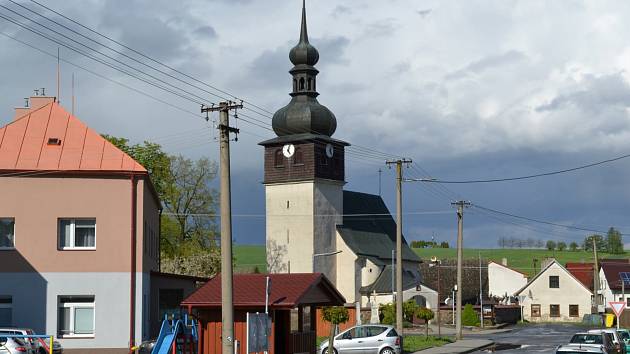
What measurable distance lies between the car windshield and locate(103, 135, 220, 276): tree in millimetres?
36776

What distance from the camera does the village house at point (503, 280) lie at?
11062 cm

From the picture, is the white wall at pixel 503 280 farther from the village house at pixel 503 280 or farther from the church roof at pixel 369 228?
the church roof at pixel 369 228

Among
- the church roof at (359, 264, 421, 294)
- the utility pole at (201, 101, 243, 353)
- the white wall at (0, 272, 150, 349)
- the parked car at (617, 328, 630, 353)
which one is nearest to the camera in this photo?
the utility pole at (201, 101, 243, 353)

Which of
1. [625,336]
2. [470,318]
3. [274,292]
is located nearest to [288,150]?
[470,318]

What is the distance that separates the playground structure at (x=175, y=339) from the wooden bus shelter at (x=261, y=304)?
729 mm

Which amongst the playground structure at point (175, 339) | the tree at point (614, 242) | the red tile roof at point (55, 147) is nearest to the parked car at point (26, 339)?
the playground structure at point (175, 339)

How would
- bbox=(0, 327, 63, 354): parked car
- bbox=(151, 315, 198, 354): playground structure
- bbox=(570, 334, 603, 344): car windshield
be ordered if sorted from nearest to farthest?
1. bbox=(151, 315, 198, 354): playground structure
2. bbox=(0, 327, 63, 354): parked car
3. bbox=(570, 334, 603, 344): car windshield

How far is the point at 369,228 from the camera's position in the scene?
309ft

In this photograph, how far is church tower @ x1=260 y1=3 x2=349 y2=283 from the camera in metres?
81.3

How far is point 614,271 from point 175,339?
7873 centimetres

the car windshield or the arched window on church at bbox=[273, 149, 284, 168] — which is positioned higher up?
the arched window on church at bbox=[273, 149, 284, 168]

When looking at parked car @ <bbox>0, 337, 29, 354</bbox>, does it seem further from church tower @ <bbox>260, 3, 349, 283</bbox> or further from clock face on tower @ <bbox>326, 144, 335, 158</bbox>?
clock face on tower @ <bbox>326, 144, 335, 158</bbox>

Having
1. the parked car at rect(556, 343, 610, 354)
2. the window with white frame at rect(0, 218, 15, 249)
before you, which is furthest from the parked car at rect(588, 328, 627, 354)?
the window with white frame at rect(0, 218, 15, 249)

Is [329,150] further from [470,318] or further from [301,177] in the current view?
[470,318]
